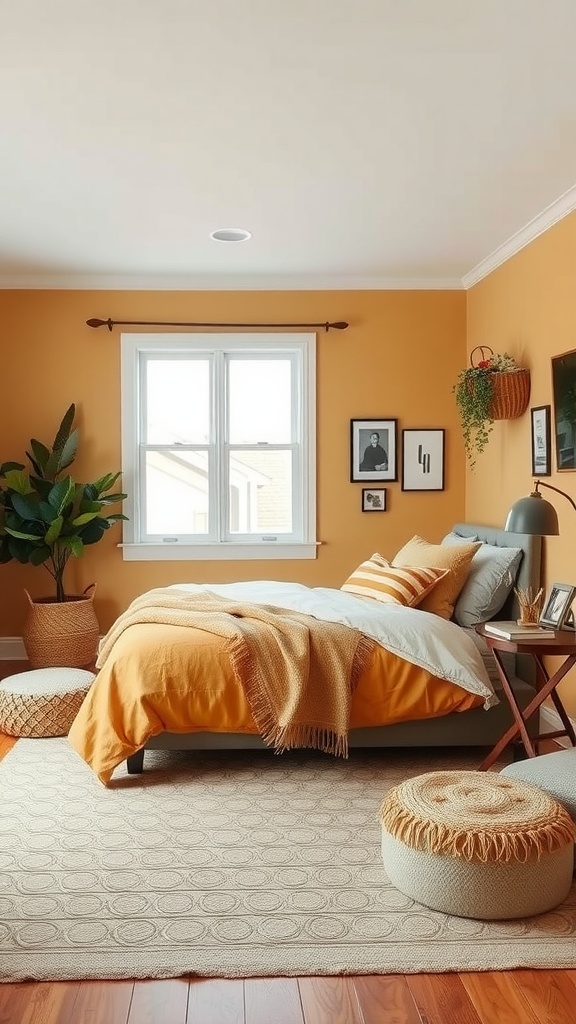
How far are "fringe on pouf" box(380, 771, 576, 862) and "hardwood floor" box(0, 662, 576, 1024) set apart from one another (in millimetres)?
322

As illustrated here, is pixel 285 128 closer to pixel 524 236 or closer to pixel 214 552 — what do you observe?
pixel 524 236

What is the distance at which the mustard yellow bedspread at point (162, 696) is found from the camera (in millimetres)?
3652

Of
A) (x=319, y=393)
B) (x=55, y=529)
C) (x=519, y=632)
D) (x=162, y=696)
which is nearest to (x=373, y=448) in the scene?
(x=319, y=393)

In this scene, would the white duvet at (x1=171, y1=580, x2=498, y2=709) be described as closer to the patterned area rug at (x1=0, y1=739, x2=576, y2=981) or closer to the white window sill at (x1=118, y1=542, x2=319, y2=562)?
the patterned area rug at (x1=0, y1=739, x2=576, y2=981)

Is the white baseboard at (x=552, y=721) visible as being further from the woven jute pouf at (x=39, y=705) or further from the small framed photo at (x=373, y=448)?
the woven jute pouf at (x=39, y=705)

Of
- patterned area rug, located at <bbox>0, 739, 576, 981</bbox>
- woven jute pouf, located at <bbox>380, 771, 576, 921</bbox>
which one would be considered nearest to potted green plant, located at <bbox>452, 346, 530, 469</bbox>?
patterned area rug, located at <bbox>0, 739, 576, 981</bbox>

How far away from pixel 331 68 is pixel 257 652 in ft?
7.26

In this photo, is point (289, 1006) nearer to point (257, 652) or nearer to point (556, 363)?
point (257, 652)

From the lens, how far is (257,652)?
3.69 metres

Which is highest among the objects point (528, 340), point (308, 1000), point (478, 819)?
point (528, 340)

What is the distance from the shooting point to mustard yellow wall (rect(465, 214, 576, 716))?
4355mm

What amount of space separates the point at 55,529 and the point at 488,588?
2.71 m

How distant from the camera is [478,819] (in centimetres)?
259

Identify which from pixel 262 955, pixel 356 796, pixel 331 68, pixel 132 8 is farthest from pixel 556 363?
pixel 262 955
